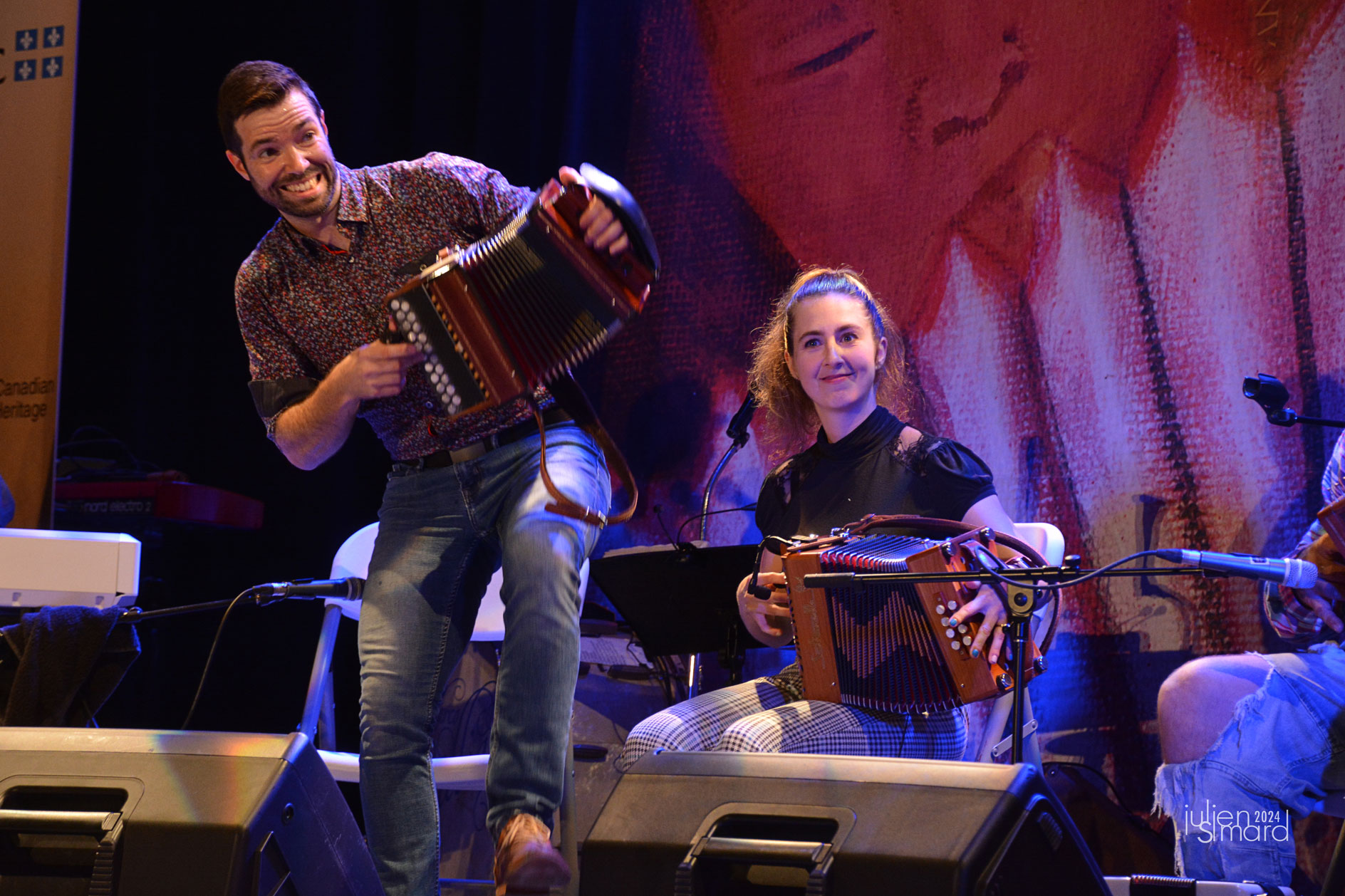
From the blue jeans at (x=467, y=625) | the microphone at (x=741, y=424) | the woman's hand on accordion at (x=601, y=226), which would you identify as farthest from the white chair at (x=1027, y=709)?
the woman's hand on accordion at (x=601, y=226)

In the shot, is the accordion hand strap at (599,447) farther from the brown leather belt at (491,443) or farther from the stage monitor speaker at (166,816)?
the stage monitor speaker at (166,816)

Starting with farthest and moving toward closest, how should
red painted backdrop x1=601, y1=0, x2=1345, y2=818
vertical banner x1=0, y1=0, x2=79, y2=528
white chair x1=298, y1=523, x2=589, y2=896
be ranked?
vertical banner x1=0, y1=0, x2=79, y2=528, red painted backdrop x1=601, y1=0, x2=1345, y2=818, white chair x1=298, y1=523, x2=589, y2=896

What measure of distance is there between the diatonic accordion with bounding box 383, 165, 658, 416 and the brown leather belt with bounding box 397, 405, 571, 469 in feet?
0.70

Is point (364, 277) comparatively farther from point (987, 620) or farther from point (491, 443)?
point (987, 620)

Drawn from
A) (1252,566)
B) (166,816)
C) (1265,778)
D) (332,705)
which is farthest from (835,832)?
(332,705)

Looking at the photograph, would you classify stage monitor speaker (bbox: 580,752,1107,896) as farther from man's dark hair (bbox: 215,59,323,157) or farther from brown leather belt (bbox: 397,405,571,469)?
man's dark hair (bbox: 215,59,323,157)

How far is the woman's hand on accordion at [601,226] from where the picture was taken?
1.84 meters

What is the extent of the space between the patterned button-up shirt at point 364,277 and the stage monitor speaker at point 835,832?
86 cm

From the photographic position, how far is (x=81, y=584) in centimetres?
253

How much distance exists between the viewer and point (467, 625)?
82.1 inches

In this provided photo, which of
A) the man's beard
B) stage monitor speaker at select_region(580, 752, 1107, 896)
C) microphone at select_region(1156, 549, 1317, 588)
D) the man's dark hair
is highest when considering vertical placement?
the man's dark hair

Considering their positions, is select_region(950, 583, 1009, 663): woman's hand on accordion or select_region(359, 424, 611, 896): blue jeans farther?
select_region(950, 583, 1009, 663): woman's hand on accordion

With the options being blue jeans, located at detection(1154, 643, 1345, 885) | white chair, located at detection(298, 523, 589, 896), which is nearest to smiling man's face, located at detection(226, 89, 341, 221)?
white chair, located at detection(298, 523, 589, 896)

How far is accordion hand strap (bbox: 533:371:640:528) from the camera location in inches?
75.0
